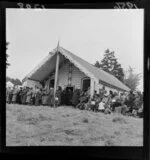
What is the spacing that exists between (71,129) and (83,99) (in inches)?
8.2

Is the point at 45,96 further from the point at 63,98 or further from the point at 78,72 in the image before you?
the point at 78,72

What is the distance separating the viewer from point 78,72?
1608mm

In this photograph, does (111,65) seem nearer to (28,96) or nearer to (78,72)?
(78,72)

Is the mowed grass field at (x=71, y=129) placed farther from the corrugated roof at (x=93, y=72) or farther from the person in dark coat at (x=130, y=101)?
the corrugated roof at (x=93, y=72)

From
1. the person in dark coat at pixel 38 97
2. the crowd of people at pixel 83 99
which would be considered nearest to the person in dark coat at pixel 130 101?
the crowd of people at pixel 83 99

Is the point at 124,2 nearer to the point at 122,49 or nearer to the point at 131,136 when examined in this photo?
the point at 122,49

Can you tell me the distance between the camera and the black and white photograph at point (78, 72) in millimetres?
1585

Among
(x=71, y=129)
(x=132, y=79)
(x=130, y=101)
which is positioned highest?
(x=132, y=79)

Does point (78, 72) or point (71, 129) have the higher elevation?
point (78, 72)

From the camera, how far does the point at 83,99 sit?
1604mm

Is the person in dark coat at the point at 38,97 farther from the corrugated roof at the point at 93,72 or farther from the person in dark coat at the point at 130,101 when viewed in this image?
the person in dark coat at the point at 130,101

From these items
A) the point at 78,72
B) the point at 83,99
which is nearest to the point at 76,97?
the point at 83,99

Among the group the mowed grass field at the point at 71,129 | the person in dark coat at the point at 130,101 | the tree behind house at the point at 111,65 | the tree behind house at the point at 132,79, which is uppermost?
the tree behind house at the point at 111,65

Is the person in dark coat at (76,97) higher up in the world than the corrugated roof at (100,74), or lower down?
lower down
